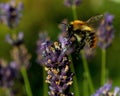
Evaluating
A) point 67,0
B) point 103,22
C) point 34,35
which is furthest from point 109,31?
point 34,35

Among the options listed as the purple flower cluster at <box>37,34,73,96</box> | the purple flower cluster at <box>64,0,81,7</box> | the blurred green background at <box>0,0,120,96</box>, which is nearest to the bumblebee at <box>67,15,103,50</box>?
the purple flower cluster at <box>37,34,73,96</box>

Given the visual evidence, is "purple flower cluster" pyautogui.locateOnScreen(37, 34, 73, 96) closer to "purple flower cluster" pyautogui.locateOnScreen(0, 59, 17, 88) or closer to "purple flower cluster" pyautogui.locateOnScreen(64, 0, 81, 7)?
"purple flower cluster" pyautogui.locateOnScreen(64, 0, 81, 7)

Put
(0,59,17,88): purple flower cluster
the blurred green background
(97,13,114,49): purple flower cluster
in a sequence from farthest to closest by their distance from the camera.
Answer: the blurred green background, (0,59,17,88): purple flower cluster, (97,13,114,49): purple flower cluster

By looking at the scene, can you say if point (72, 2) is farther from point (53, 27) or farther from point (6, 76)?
point (53, 27)

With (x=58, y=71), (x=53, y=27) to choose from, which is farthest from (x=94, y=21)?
(x=53, y=27)

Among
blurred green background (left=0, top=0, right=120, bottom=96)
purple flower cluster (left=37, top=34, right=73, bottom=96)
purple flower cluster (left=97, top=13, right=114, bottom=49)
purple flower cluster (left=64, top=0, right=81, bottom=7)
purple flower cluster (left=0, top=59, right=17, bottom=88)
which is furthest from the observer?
blurred green background (left=0, top=0, right=120, bottom=96)

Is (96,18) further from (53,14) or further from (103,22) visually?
(53,14)
